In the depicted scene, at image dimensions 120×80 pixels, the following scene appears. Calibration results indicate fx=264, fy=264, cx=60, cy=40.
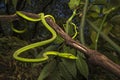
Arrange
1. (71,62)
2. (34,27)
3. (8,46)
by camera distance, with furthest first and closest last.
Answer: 1. (34,27)
2. (8,46)
3. (71,62)

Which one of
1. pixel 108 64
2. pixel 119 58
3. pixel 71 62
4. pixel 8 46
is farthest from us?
pixel 8 46

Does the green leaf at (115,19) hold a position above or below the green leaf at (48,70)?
above

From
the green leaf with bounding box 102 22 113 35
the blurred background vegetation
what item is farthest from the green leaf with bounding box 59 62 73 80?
the green leaf with bounding box 102 22 113 35

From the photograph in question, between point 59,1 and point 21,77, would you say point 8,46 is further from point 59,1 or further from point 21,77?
point 59,1

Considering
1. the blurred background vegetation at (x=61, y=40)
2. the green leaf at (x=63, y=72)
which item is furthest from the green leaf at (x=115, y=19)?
the green leaf at (x=63, y=72)

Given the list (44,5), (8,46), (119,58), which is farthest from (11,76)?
(119,58)

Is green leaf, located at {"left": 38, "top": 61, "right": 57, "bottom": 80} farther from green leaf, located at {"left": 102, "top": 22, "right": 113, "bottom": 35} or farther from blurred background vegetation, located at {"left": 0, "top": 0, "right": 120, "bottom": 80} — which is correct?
green leaf, located at {"left": 102, "top": 22, "right": 113, "bottom": 35}

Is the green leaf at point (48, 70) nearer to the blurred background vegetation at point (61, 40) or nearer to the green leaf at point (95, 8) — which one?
the blurred background vegetation at point (61, 40)

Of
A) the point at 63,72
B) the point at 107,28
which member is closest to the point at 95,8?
the point at 107,28
